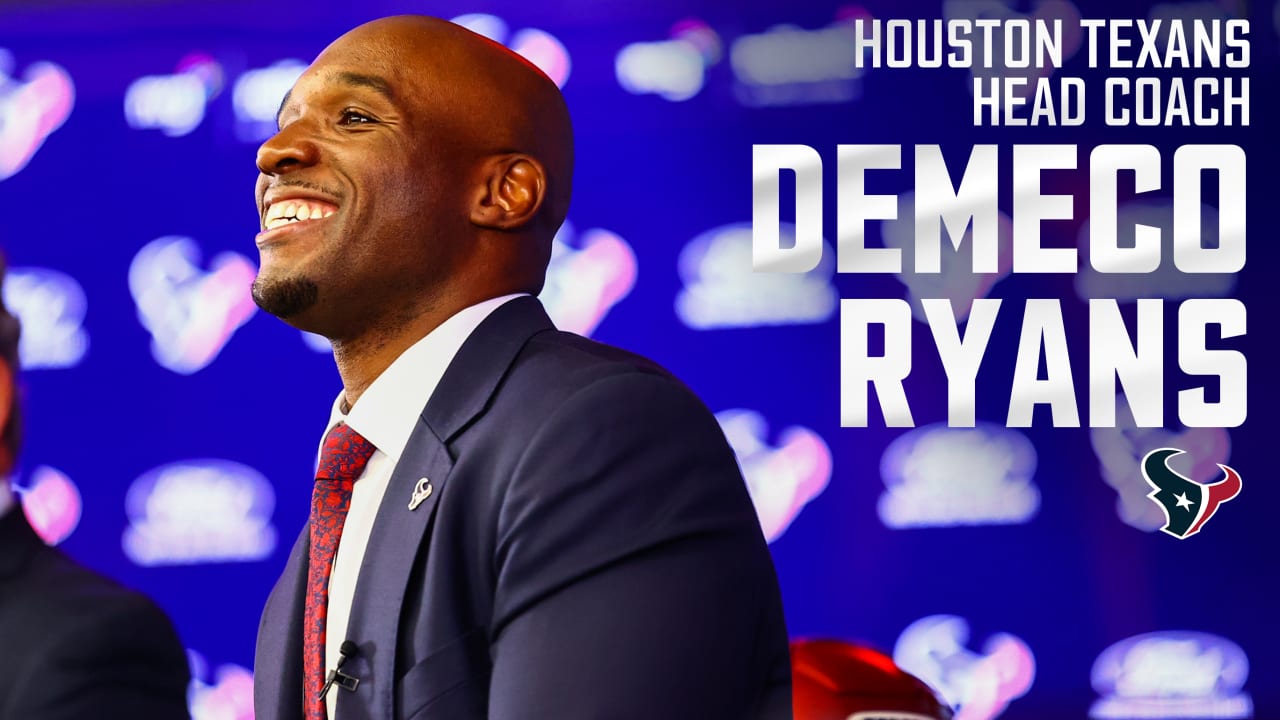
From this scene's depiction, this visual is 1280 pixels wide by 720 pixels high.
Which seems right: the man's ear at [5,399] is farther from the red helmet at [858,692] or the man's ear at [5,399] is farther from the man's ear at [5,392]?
the red helmet at [858,692]

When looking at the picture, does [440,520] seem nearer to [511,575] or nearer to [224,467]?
[511,575]

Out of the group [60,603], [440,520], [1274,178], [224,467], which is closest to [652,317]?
[224,467]

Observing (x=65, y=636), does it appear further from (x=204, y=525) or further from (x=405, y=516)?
(x=204, y=525)

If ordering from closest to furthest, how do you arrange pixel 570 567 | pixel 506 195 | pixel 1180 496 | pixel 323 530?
pixel 570 567
pixel 323 530
pixel 506 195
pixel 1180 496

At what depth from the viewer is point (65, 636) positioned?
2.71ft

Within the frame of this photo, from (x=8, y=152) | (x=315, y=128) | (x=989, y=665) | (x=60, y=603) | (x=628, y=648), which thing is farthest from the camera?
(x=8, y=152)

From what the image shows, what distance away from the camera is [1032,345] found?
3703 millimetres

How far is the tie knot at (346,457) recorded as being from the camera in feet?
4.25

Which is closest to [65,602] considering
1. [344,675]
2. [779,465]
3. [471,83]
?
[344,675]

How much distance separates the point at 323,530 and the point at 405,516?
137 mm

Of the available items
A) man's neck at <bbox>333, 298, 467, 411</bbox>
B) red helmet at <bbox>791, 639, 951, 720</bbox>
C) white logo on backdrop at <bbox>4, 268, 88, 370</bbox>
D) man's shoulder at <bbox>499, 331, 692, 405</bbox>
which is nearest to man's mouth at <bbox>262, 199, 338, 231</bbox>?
man's neck at <bbox>333, 298, 467, 411</bbox>

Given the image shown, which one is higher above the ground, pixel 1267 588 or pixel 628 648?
pixel 628 648

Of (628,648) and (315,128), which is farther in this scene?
(315,128)

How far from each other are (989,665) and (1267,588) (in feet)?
2.17
